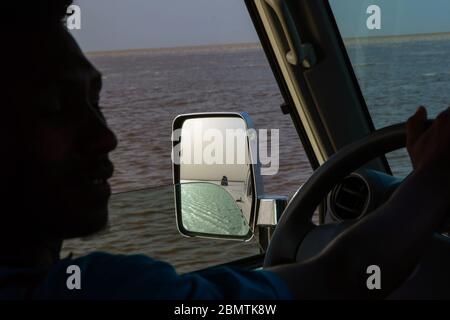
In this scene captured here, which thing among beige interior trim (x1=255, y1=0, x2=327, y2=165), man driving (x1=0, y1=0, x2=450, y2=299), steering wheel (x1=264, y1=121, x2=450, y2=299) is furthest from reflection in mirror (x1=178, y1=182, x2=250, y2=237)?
man driving (x1=0, y1=0, x2=450, y2=299)

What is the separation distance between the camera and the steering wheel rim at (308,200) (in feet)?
5.33

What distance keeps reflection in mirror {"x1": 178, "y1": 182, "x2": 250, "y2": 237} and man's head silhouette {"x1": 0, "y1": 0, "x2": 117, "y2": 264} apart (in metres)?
1.08

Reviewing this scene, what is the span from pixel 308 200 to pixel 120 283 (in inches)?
31.6

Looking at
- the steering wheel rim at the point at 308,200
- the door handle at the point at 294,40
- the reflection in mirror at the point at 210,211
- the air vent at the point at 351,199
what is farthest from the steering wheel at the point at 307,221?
the door handle at the point at 294,40

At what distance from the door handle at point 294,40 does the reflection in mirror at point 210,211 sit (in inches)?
26.2

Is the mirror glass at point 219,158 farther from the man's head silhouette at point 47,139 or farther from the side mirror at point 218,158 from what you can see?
the man's head silhouette at point 47,139

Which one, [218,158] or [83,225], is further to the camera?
[218,158]

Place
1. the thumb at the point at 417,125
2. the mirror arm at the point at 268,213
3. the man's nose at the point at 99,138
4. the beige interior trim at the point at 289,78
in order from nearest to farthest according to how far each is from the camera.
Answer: the man's nose at the point at 99,138
the thumb at the point at 417,125
the mirror arm at the point at 268,213
the beige interior trim at the point at 289,78

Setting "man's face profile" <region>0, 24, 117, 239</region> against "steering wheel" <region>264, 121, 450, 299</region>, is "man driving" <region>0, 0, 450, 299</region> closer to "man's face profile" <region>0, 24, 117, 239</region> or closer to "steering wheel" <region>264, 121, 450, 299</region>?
"man's face profile" <region>0, 24, 117, 239</region>

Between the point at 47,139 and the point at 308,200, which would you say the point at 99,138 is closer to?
the point at 47,139

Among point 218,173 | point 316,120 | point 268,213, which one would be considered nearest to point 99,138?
point 268,213

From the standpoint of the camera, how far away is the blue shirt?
1008mm

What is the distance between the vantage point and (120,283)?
1003 millimetres
